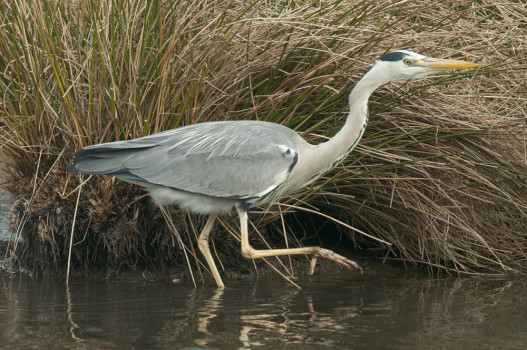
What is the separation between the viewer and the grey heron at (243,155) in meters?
4.77

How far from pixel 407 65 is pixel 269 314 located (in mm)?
1849

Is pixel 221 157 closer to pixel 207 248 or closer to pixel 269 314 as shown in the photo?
pixel 207 248

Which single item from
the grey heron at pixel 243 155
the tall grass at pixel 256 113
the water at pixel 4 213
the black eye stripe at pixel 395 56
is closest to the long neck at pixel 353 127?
the grey heron at pixel 243 155

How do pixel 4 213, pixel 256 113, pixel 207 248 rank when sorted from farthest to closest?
pixel 4 213
pixel 256 113
pixel 207 248

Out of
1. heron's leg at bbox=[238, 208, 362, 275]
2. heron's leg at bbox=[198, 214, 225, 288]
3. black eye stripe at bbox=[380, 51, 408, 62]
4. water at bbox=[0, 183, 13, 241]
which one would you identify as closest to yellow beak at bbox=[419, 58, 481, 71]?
black eye stripe at bbox=[380, 51, 408, 62]

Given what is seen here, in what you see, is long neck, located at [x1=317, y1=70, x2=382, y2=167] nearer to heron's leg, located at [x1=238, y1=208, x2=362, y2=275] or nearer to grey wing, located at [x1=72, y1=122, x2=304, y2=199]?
grey wing, located at [x1=72, y1=122, x2=304, y2=199]

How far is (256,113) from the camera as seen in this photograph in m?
5.29

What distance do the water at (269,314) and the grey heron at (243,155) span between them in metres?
0.41

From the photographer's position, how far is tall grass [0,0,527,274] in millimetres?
4949

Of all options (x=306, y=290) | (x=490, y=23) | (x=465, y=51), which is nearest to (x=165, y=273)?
(x=306, y=290)

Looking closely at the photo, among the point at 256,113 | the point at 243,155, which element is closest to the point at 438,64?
the point at 256,113

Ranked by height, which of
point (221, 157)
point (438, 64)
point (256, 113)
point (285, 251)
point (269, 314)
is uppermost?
point (438, 64)

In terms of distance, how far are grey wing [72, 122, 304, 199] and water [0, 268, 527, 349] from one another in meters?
0.69

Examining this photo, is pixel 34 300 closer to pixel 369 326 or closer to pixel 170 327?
pixel 170 327
